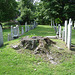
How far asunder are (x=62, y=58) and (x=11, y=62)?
2.62 metres

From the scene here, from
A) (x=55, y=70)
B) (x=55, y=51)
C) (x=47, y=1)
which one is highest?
(x=47, y=1)

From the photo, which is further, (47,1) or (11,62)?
(47,1)

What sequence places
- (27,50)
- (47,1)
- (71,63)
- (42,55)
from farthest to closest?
(47,1)
(27,50)
(42,55)
(71,63)

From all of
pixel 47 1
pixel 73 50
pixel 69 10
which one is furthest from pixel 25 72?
pixel 47 1

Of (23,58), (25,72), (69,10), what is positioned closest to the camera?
(25,72)

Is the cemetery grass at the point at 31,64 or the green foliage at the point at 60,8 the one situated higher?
the green foliage at the point at 60,8

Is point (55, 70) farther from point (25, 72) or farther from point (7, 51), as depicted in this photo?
point (7, 51)

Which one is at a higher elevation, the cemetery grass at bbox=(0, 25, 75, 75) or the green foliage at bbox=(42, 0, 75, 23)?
the green foliage at bbox=(42, 0, 75, 23)

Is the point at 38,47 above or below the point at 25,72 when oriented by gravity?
above

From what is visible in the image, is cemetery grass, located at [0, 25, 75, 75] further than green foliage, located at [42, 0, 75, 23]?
No

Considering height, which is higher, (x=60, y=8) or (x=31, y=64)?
(x=60, y=8)

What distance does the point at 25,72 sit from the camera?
488cm

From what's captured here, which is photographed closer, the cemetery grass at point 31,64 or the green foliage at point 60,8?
the cemetery grass at point 31,64

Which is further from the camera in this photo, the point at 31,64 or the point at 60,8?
the point at 60,8
